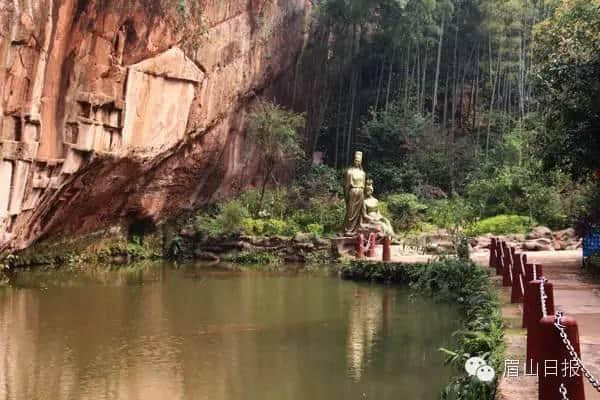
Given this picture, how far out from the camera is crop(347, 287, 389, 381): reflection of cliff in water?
789cm

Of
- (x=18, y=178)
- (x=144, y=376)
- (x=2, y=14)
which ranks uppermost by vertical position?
(x=2, y=14)

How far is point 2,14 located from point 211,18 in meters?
7.63

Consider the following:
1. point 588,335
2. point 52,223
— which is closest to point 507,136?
point 52,223

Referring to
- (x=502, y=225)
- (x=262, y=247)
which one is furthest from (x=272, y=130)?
(x=502, y=225)

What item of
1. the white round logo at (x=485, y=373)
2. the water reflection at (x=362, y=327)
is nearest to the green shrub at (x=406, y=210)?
the water reflection at (x=362, y=327)

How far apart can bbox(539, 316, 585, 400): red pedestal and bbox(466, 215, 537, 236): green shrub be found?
1738cm

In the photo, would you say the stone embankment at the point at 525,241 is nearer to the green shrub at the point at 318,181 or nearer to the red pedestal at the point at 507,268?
the green shrub at the point at 318,181


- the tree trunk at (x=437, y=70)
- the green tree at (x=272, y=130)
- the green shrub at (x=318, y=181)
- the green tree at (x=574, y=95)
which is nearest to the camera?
the green tree at (x=574, y=95)

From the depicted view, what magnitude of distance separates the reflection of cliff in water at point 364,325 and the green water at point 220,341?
0.7 inches

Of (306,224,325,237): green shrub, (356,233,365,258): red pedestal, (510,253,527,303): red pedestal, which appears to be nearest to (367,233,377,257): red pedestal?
(356,233,365,258): red pedestal

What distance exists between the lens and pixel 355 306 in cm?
1187

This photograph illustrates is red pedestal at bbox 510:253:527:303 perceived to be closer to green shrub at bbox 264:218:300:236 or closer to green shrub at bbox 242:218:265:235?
green shrub at bbox 264:218:300:236

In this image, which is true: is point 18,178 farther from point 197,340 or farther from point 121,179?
point 197,340

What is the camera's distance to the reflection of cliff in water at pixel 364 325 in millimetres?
7888
